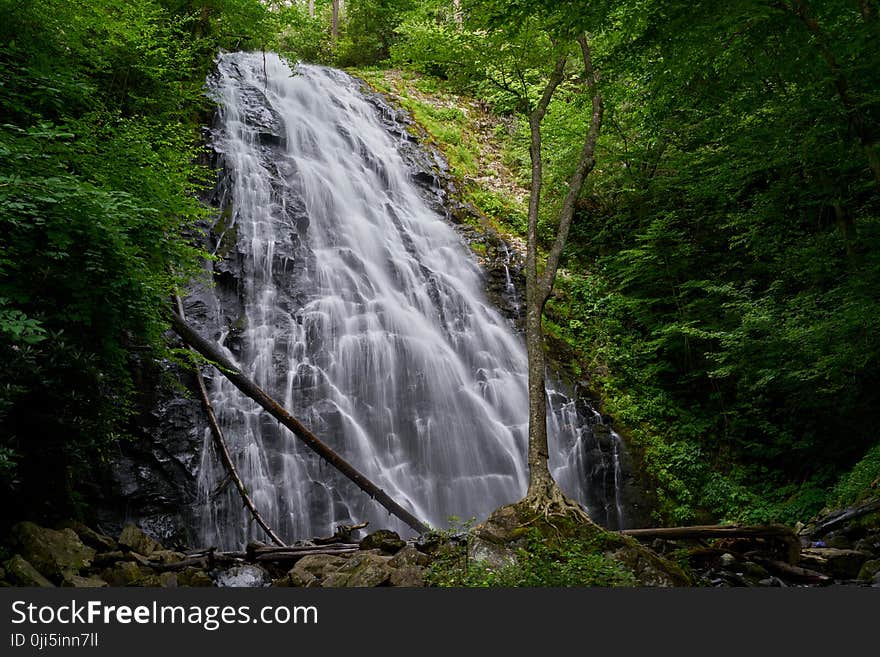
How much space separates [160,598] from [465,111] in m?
18.2

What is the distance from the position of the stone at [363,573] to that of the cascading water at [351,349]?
9.07ft

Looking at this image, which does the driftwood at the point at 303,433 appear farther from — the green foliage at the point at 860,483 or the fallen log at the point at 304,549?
the green foliage at the point at 860,483

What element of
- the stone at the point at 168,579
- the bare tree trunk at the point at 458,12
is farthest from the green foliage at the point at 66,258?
the bare tree trunk at the point at 458,12

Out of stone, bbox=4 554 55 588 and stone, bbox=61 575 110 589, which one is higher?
stone, bbox=4 554 55 588

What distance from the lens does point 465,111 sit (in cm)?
1880

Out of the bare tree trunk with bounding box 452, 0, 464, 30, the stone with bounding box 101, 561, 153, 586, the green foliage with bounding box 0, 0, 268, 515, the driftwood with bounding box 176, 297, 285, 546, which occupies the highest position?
the bare tree trunk with bounding box 452, 0, 464, 30

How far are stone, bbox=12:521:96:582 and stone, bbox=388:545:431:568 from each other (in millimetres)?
2386

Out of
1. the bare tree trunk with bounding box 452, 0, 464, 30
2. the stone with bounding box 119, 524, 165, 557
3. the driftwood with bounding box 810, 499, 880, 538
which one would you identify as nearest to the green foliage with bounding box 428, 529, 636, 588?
the stone with bounding box 119, 524, 165, 557

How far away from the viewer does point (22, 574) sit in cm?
366

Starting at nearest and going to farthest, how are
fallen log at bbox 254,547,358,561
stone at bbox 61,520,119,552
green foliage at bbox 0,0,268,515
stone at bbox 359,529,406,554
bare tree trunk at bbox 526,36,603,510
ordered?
green foliage at bbox 0,0,268,515, stone at bbox 61,520,119,552, stone at bbox 359,529,406,554, fallen log at bbox 254,547,358,561, bare tree trunk at bbox 526,36,603,510

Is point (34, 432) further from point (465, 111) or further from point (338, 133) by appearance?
point (465, 111)

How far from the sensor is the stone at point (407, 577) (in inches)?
167

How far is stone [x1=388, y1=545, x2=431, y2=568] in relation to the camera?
454 cm

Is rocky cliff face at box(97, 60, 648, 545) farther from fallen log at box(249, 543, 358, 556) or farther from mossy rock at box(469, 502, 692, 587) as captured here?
mossy rock at box(469, 502, 692, 587)
